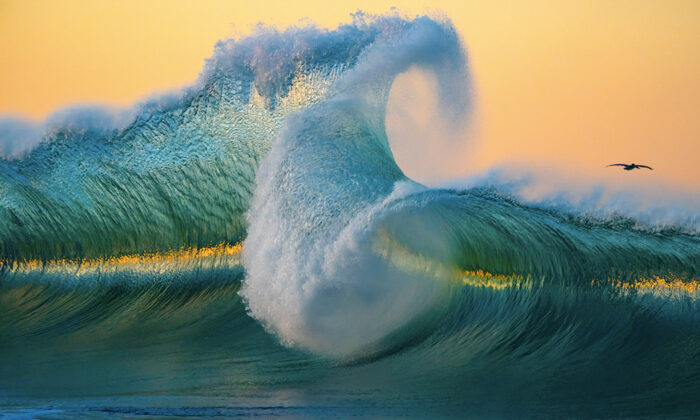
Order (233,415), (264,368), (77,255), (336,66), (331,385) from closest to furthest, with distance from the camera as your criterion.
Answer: (233,415) → (331,385) → (264,368) → (336,66) → (77,255)

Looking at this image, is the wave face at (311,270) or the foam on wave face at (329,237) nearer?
the wave face at (311,270)

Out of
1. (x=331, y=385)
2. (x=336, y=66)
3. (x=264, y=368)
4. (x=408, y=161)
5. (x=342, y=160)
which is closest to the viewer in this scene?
(x=331, y=385)

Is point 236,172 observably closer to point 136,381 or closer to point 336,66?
point 336,66

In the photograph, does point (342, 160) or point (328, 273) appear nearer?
point (328, 273)

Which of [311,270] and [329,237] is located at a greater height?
[329,237]

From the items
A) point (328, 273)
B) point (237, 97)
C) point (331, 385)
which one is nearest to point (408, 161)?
point (237, 97)

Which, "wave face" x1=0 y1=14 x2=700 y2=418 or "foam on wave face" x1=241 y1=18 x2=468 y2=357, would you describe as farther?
"foam on wave face" x1=241 y1=18 x2=468 y2=357

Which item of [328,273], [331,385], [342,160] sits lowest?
[331,385]

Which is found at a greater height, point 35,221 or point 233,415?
point 35,221
